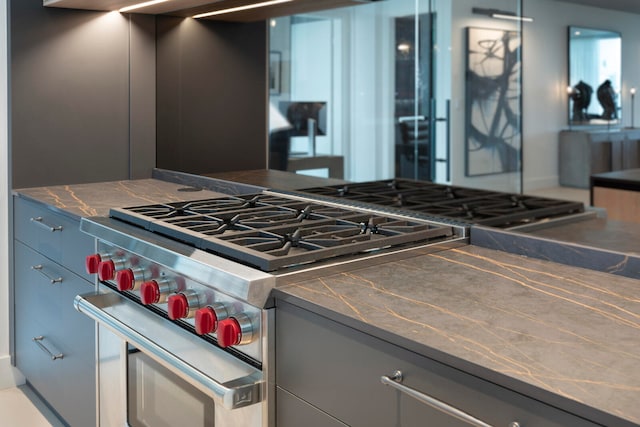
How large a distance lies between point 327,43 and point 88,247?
1018mm

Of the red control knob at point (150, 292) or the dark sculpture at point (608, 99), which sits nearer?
the dark sculpture at point (608, 99)

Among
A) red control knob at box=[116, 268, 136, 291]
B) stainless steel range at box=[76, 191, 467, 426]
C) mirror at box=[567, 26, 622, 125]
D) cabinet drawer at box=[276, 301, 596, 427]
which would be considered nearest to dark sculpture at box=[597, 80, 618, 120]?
mirror at box=[567, 26, 622, 125]

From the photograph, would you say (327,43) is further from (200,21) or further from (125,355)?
(125,355)

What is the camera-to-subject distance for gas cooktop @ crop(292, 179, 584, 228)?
1702mm

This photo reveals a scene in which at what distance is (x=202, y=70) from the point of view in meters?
3.08

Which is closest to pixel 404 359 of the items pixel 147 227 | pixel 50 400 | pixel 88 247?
pixel 147 227

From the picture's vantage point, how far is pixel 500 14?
1.64 meters

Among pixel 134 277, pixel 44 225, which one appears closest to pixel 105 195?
pixel 44 225

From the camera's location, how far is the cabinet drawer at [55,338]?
7.87ft

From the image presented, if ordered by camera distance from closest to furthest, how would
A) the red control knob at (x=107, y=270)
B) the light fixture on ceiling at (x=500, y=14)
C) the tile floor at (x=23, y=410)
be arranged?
1. the light fixture on ceiling at (x=500, y=14)
2. the red control knob at (x=107, y=270)
3. the tile floor at (x=23, y=410)

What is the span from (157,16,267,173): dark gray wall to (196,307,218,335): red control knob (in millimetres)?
1361

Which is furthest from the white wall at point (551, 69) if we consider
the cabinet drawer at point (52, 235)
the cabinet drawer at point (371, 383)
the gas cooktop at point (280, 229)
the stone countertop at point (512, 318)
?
the cabinet drawer at point (52, 235)

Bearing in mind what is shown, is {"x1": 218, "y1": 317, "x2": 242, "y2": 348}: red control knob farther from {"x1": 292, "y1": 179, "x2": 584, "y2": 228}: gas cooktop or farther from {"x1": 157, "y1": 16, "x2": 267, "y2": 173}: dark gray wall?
{"x1": 157, "y1": 16, "x2": 267, "y2": 173}: dark gray wall

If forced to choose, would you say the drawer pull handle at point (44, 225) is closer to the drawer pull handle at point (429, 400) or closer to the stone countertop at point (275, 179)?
the stone countertop at point (275, 179)
